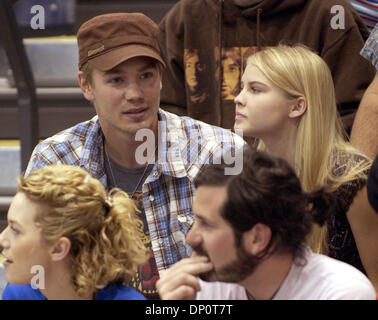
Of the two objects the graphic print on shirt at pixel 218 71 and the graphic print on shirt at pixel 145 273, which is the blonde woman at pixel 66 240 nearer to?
the graphic print on shirt at pixel 145 273

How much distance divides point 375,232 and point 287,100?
402 mm

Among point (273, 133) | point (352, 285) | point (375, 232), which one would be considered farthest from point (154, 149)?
point (352, 285)

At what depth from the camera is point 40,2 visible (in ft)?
8.91

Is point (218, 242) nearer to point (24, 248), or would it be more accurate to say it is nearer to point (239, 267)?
point (239, 267)

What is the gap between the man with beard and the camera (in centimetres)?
124

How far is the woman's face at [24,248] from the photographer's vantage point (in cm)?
139

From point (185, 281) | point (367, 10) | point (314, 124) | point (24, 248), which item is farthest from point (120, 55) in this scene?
point (367, 10)

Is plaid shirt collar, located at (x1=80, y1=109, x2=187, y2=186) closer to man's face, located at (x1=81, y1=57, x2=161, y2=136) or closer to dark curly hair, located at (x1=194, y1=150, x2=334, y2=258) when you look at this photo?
man's face, located at (x1=81, y1=57, x2=161, y2=136)

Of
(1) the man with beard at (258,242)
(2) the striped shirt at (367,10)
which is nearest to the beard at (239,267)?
(1) the man with beard at (258,242)

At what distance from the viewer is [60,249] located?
1.39m

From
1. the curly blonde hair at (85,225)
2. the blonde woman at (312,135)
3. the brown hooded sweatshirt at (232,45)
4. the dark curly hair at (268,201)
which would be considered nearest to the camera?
the dark curly hair at (268,201)

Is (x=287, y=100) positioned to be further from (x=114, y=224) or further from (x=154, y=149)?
(x=114, y=224)

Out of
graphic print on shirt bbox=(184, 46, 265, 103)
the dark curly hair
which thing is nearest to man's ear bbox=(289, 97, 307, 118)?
graphic print on shirt bbox=(184, 46, 265, 103)

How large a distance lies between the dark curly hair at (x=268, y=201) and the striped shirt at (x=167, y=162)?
1.68 feet
